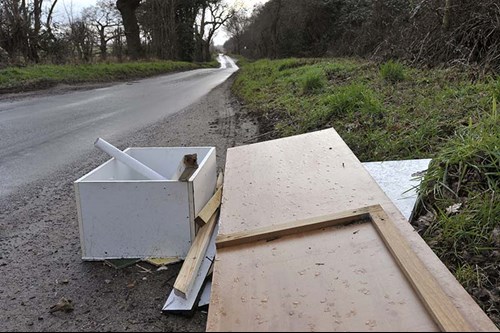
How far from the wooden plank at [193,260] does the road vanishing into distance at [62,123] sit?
8.18 feet

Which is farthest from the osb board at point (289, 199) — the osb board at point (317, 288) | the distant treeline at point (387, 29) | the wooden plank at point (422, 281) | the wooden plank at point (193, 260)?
the distant treeline at point (387, 29)

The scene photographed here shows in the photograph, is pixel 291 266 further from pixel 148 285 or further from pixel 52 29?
pixel 52 29

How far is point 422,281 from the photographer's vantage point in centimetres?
167

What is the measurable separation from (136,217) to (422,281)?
6.37 ft

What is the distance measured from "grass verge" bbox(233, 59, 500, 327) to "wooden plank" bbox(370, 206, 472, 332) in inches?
28.8

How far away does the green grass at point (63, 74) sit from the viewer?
14.6 meters

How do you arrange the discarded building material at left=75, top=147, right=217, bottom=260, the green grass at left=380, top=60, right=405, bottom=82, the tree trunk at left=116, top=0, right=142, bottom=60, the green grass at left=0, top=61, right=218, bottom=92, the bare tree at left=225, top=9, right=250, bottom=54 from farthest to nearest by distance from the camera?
the bare tree at left=225, top=9, right=250, bottom=54 → the tree trunk at left=116, top=0, right=142, bottom=60 → the green grass at left=0, top=61, right=218, bottom=92 → the green grass at left=380, top=60, right=405, bottom=82 → the discarded building material at left=75, top=147, right=217, bottom=260

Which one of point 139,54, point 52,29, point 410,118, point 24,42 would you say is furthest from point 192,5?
point 410,118

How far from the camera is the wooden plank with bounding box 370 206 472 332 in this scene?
4.65ft

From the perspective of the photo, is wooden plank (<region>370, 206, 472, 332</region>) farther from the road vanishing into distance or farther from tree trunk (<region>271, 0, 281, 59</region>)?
tree trunk (<region>271, 0, 281, 59</region>)

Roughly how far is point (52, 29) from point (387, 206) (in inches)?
1001

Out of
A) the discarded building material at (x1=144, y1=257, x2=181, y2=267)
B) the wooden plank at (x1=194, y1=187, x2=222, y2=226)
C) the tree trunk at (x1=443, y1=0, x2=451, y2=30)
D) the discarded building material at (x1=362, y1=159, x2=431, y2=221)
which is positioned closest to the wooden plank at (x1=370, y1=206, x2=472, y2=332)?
the discarded building material at (x1=362, y1=159, x2=431, y2=221)

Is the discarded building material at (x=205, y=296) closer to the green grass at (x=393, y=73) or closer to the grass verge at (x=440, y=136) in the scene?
the grass verge at (x=440, y=136)

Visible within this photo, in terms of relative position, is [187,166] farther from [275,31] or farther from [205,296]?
[275,31]
